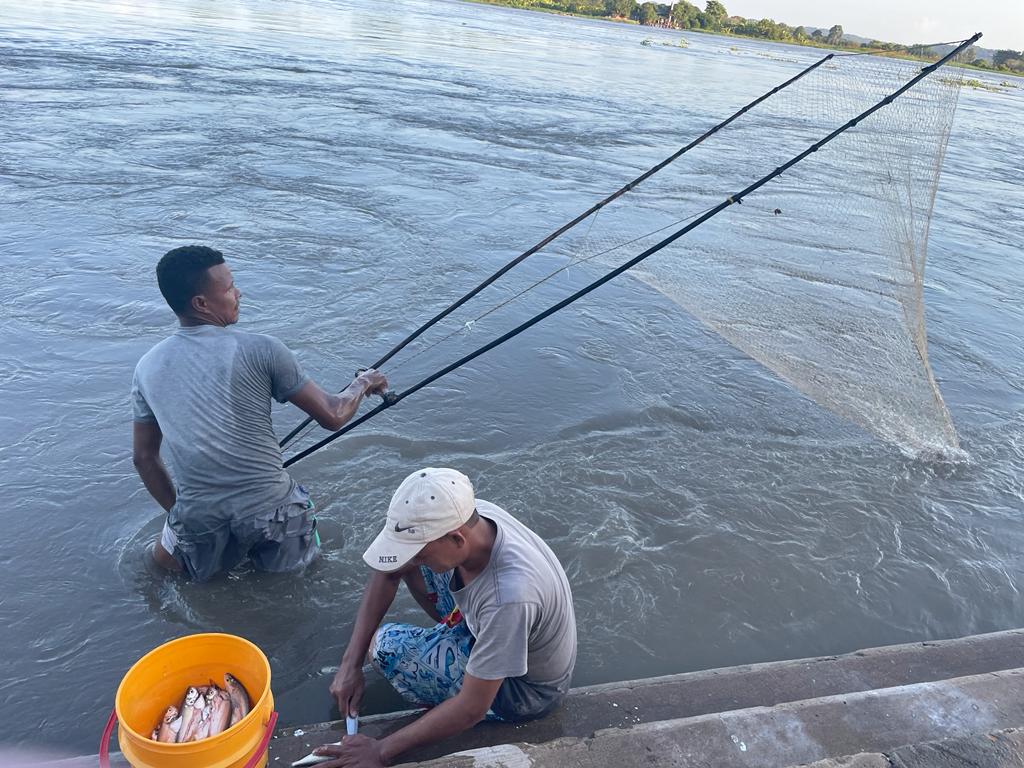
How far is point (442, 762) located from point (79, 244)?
7.00m

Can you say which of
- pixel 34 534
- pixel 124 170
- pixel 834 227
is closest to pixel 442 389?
pixel 34 534

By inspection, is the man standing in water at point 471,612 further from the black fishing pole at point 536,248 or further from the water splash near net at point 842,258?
the water splash near net at point 842,258

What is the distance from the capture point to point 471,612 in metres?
2.41

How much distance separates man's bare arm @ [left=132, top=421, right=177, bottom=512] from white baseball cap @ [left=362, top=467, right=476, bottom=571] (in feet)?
4.99

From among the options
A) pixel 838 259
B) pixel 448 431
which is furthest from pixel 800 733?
pixel 838 259

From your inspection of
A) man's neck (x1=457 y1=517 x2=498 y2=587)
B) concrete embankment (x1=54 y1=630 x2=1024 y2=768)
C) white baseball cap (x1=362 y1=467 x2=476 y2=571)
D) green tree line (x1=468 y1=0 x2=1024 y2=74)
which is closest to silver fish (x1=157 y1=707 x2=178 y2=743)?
concrete embankment (x1=54 y1=630 x2=1024 y2=768)

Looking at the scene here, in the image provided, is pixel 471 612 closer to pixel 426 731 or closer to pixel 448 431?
pixel 426 731

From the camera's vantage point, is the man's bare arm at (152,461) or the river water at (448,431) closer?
the man's bare arm at (152,461)

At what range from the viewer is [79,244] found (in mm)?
7426

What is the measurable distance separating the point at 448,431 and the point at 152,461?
7.15 feet

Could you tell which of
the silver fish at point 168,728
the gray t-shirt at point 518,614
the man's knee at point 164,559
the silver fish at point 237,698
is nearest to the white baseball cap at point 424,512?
the gray t-shirt at point 518,614

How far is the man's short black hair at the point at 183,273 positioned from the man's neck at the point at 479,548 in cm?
161

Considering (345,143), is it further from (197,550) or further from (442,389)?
(197,550)

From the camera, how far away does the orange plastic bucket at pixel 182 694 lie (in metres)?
2.07
